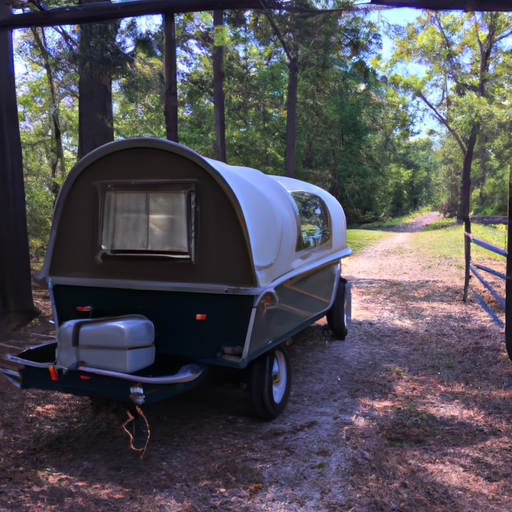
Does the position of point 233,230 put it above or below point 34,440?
above

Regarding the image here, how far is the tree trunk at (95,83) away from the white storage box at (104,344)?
19.9ft

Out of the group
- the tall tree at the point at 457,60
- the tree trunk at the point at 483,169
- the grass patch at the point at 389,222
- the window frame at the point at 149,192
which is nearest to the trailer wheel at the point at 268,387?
the window frame at the point at 149,192

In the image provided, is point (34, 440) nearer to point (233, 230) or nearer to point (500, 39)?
point (233, 230)

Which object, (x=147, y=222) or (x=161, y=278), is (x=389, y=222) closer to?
(x=147, y=222)

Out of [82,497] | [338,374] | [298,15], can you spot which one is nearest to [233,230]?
[82,497]

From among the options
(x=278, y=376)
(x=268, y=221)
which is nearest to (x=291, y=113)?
(x=268, y=221)

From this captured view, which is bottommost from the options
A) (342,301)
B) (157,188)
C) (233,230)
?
Answer: (342,301)

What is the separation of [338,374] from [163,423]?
237cm

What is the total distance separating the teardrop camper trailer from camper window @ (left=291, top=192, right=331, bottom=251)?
85 cm

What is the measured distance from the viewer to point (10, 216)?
319 inches

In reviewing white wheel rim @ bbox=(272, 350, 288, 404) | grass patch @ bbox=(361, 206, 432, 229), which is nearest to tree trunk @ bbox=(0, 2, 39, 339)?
white wheel rim @ bbox=(272, 350, 288, 404)

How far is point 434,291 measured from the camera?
12125mm

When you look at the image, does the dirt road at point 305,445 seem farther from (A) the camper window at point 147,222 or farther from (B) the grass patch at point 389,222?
(B) the grass patch at point 389,222

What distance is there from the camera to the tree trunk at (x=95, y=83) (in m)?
9.23
